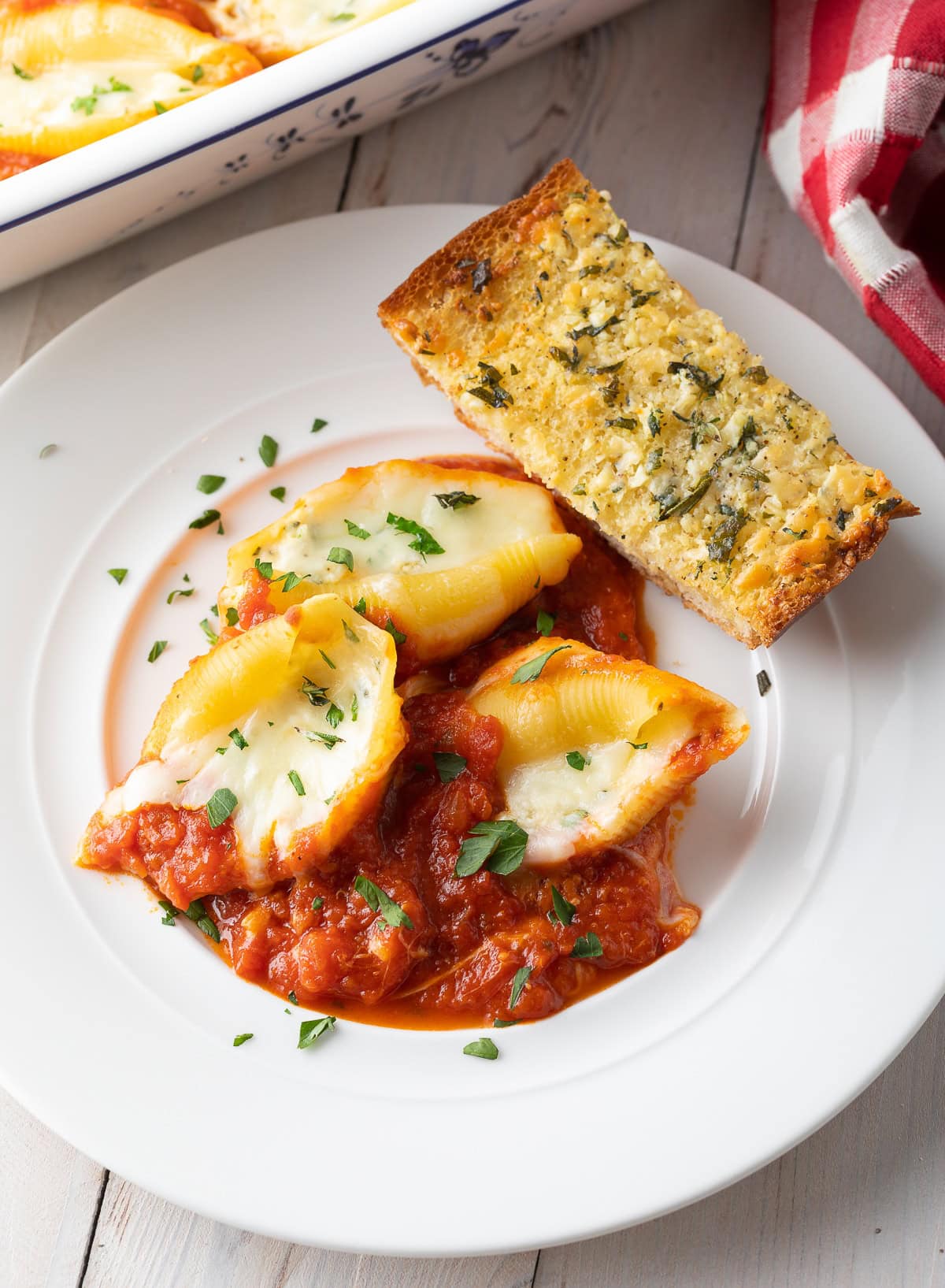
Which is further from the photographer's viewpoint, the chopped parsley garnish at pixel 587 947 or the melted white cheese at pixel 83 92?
the melted white cheese at pixel 83 92

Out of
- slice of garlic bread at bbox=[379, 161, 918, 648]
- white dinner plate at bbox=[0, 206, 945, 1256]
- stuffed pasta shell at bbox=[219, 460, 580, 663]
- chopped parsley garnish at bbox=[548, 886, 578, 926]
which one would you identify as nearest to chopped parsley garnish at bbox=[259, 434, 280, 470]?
white dinner plate at bbox=[0, 206, 945, 1256]

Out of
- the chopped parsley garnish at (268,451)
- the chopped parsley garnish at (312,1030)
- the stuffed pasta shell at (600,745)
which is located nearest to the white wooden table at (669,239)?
the chopped parsley garnish at (312,1030)

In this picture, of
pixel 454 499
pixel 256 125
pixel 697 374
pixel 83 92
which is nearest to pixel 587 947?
pixel 454 499

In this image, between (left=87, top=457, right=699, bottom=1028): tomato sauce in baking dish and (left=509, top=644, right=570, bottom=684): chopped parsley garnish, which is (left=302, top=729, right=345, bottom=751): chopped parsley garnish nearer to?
(left=87, top=457, right=699, bottom=1028): tomato sauce in baking dish

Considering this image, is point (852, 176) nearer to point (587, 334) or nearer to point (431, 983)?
point (587, 334)

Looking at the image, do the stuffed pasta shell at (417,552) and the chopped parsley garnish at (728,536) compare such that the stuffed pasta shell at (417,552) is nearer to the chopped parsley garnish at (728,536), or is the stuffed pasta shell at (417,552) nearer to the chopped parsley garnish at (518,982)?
the chopped parsley garnish at (728,536)

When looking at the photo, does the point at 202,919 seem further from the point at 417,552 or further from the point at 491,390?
the point at 491,390

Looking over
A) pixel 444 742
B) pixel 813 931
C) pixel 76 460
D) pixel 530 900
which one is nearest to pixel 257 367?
pixel 76 460
